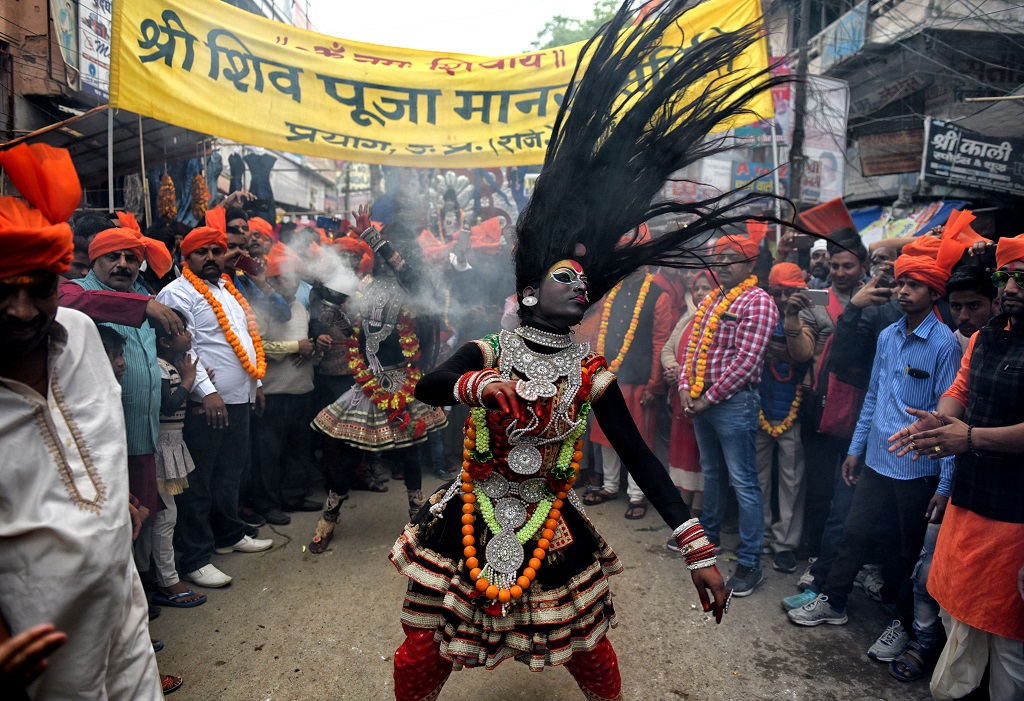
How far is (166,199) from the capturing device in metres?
8.49

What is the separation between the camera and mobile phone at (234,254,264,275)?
5.13 meters

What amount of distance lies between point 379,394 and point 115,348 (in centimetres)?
200

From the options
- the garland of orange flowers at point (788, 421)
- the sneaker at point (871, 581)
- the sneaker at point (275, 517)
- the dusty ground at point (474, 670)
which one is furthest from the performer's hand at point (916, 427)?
the sneaker at point (275, 517)

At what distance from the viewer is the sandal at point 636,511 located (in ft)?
19.3

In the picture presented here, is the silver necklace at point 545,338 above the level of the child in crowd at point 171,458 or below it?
above

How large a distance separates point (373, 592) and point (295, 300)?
2.90m

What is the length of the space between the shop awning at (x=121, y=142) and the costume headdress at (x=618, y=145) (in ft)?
19.5

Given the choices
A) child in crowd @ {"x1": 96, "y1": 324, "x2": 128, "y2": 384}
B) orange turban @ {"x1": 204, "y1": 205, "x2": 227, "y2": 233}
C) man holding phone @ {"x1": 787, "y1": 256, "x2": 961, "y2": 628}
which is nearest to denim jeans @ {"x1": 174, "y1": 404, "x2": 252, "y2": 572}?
child in crowd @ {"x1": 96, "y1": 324, "x2": 128, "y2": 384}

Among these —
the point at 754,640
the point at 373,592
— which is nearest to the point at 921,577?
the point at 754,640

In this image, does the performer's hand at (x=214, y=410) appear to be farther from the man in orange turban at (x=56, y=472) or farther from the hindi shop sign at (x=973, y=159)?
the hindi shop sign at (x=973, y=159)

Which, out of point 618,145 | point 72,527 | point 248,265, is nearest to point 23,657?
point 72,527

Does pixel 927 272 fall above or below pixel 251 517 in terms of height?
above

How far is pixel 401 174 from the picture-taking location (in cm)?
1171

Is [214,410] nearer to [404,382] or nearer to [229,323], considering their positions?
[229,323]
